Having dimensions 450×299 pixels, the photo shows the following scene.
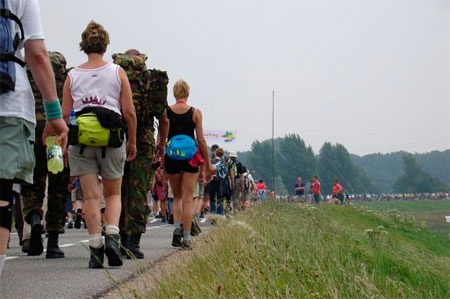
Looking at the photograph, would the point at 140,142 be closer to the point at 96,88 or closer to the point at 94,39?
the point at 96,88

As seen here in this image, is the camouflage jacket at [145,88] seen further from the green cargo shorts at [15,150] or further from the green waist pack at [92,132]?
the green cargo shorts at [15,150]

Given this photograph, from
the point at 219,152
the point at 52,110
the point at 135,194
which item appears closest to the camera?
the point at 52,110

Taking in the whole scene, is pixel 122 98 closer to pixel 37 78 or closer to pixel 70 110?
pixel 70 110

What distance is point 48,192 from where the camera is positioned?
7.52m

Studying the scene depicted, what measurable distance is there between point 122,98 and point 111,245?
47.6 inches

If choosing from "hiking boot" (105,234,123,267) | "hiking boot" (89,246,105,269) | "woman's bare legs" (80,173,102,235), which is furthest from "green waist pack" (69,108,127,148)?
"hiking boot" (89,246,105,269)

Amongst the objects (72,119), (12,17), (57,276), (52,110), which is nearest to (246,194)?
(72,119)

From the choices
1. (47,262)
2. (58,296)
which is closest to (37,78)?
(58,296)

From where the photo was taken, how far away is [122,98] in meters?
6.46

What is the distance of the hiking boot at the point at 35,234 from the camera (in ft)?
24.1

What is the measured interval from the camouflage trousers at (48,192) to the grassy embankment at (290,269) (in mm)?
1476

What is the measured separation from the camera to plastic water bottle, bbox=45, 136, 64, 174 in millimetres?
3934

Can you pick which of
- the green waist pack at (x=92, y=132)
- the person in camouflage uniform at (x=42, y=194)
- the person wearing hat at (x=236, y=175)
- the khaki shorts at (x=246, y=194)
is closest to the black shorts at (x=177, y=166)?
the person in camouflage uniform at (x=42, y=194)

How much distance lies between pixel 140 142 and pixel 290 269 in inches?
159
